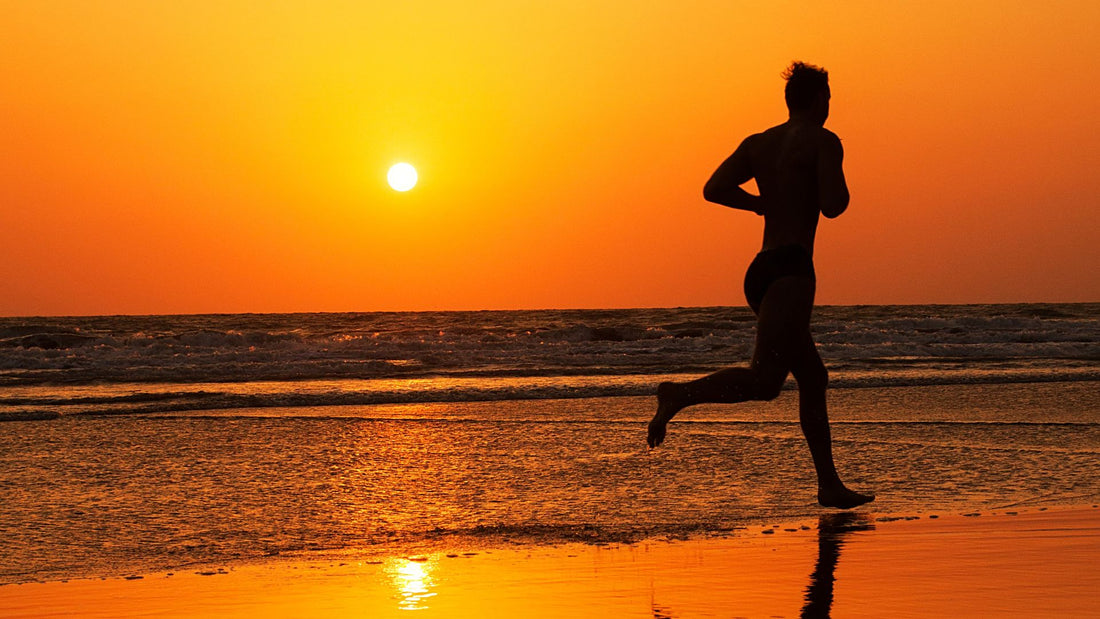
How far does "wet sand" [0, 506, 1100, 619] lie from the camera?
4.29m

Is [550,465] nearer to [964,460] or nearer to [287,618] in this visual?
[964,460]

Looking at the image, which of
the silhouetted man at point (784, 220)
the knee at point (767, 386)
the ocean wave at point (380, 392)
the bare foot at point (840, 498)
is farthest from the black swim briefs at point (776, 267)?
the ocean wave at point (380, 392)

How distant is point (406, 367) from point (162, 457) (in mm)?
14719

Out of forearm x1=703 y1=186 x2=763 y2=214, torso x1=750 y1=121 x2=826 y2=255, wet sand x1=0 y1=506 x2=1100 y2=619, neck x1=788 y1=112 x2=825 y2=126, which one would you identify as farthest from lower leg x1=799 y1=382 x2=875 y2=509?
neck x1=788 y1=112 x2=825 y2=126

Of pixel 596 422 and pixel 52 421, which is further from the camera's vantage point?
pixel 52 421

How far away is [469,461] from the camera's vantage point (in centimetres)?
858

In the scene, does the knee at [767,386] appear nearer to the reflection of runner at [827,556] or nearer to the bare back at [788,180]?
the bare back at [788,180]

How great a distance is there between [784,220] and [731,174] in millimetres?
304

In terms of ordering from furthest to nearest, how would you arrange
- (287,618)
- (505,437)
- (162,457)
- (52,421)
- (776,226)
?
(52,421), (505,437), (162,457), (776,226), (287,618)

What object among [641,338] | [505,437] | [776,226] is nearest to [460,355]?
[641,338]

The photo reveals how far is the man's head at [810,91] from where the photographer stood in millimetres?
5449

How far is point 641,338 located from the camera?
127ft

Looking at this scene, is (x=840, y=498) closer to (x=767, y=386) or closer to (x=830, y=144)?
(x=767, y=386)

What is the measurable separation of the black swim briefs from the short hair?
641 mm
